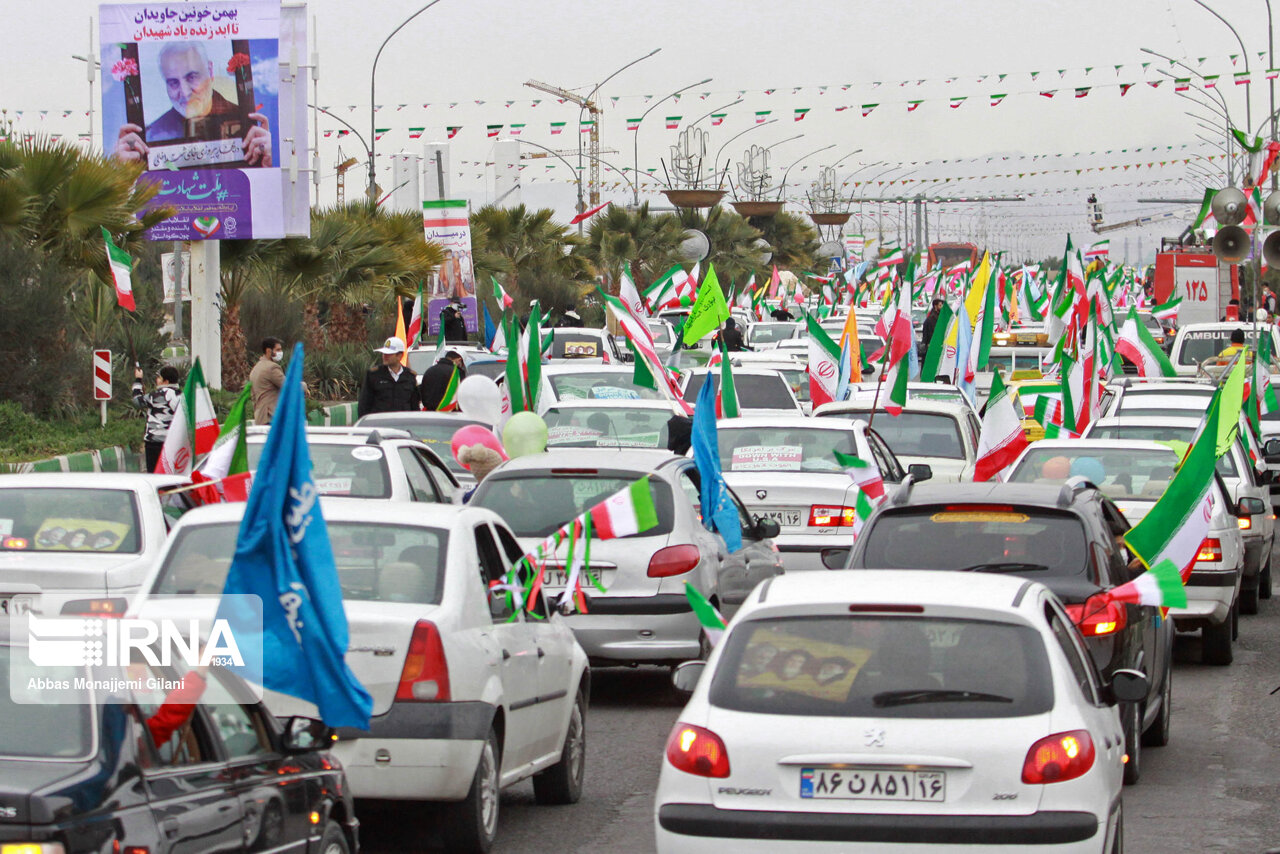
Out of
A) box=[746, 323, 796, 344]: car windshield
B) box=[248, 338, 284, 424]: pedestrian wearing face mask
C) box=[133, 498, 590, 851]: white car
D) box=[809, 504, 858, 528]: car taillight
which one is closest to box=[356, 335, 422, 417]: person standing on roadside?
box=[248, 338, 284, 424]: pedestrian wearing face mask

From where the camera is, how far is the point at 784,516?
14055 mm

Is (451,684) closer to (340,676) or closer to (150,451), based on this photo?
(340,676)

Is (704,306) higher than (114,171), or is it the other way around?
(114,171)

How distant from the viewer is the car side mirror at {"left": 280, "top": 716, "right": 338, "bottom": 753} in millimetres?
5594

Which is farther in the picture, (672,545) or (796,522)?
(796,522)

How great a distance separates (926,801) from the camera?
19.1ft

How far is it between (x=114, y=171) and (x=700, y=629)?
15.6 m

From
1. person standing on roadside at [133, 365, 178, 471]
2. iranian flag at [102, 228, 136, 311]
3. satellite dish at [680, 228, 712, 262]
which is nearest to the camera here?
person standing on roadside at [133, 365, 178, 471]

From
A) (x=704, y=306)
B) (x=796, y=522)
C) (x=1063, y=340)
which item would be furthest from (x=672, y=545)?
(x=1063, y=340)

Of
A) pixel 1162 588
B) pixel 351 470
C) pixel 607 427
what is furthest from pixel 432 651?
pixel 607 427

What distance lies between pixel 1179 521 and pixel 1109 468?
3.60 meters

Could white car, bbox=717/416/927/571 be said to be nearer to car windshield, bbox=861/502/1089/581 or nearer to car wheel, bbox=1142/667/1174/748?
car wheel, bbox=1142/667/1174/748

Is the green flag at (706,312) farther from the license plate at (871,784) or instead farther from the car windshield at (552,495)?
the license plate at (871,784)

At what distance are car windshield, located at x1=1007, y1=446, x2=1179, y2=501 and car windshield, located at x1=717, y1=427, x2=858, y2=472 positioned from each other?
71.7 inches
